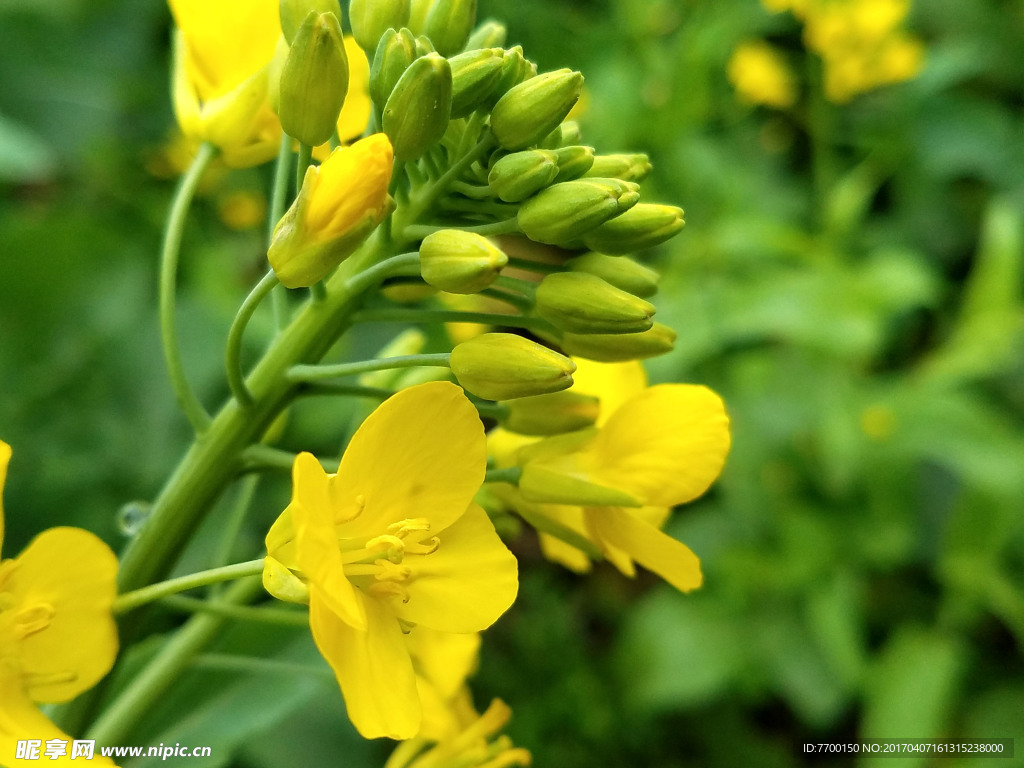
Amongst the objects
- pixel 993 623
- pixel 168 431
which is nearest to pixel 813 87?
pixel 993 623

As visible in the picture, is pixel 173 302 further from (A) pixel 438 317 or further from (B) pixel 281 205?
(A) pixel 438 317

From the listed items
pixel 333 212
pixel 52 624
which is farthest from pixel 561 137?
pixel 52 624

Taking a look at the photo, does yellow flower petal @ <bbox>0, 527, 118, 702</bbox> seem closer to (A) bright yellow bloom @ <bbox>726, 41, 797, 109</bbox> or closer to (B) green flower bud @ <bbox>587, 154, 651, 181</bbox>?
(B) green flower bud @ <bbox>587, 154, 651, 181</bbox>

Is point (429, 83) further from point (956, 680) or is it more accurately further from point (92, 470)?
point (956, 680)

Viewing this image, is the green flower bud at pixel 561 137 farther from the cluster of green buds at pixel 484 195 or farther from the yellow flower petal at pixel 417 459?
the yellow flower petal at pixel 417 459

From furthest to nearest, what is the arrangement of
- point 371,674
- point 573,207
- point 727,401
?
1. point 727,401
2. point 573,207
3. point 371,674

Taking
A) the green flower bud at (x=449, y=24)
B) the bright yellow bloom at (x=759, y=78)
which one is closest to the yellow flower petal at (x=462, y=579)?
the green flower bud at (x=449, y=24)

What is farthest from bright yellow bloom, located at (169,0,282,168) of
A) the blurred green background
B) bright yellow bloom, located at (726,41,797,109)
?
bright yellow bloom, located at (726,41,797,109)
